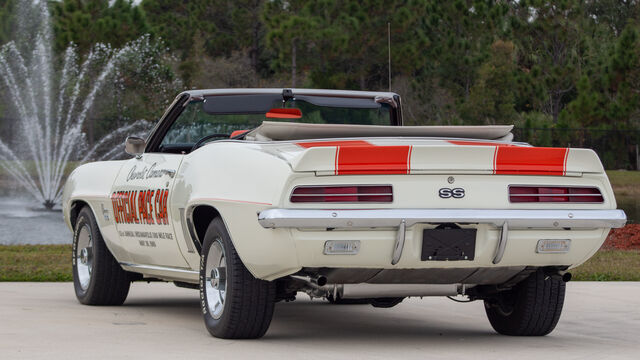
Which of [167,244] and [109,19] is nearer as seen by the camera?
[167,244]

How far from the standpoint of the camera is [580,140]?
31969 mm

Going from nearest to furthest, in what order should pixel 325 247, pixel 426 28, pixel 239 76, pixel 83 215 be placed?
pixel 325 247 → pixel 83 215 → pixel 426 28 → pixel 239 76

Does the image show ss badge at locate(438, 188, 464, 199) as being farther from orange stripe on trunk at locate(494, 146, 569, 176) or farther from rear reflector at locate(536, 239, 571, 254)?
rear reflector at locate(536, 239, 571, 254)

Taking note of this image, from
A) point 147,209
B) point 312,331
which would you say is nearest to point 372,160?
point 312,331

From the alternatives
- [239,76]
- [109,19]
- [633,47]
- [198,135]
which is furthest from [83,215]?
[239,76]

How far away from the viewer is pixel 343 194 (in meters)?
5.96

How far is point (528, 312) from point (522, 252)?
3.21ft

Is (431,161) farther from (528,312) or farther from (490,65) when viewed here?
(490,65)

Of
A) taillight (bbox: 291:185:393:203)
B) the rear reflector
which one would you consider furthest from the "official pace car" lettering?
the rear reflector

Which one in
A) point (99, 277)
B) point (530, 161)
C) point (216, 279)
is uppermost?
point (530, 161)

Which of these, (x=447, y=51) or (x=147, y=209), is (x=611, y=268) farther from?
(x=447, y=51)

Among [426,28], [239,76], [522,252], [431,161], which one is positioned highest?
[431,161]

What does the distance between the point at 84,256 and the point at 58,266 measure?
308 centimetres

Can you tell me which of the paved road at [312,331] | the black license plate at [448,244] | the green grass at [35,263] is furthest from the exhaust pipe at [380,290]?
the green grass at [35,263]
